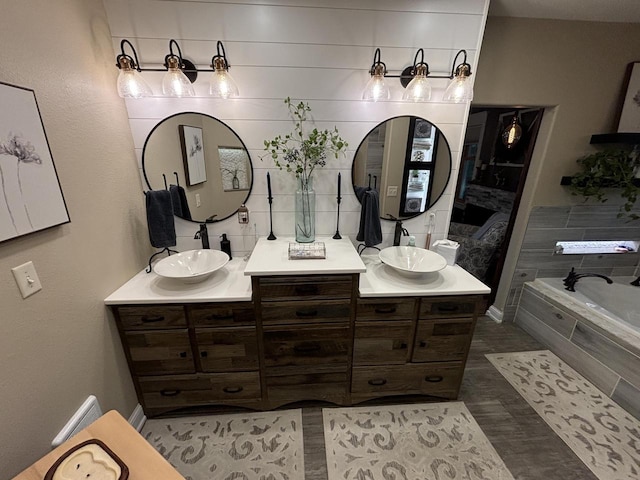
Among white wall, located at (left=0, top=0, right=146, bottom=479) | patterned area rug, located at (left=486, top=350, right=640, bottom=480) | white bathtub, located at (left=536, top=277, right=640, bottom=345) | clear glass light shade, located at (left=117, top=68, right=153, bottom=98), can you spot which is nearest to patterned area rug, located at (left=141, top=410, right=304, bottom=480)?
white wall, located at (left=0, top=0, right=146, bottom=479)

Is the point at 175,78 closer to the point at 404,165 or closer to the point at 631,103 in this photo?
the point at 404,165

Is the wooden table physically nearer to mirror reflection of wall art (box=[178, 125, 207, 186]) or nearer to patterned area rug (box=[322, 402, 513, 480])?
patterned area rug (box=[322, 402, 513, 480])

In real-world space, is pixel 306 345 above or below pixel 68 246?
below

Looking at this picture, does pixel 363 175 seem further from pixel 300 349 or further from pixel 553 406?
pixel 553 406

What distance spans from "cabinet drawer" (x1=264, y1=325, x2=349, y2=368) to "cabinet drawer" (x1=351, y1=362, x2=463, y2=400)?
0.21m

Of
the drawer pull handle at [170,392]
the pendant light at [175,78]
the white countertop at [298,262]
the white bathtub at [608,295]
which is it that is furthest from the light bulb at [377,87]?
the white bathtub at [608,295]

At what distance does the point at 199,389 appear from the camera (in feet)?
5.41

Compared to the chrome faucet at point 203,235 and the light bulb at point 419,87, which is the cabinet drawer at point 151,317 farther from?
the light bulb at point 419,87

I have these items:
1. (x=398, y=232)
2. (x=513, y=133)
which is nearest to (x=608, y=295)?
(x=513, y=133)

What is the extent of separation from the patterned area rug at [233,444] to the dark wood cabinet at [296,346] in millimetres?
106

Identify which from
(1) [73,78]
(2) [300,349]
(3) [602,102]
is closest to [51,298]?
(1) [73,78]

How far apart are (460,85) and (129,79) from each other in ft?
6.18

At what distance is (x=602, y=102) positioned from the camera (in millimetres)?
2029

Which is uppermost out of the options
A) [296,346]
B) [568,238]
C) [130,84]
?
[130,84]
